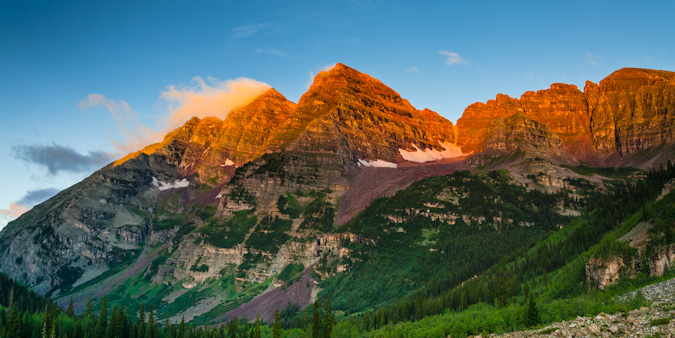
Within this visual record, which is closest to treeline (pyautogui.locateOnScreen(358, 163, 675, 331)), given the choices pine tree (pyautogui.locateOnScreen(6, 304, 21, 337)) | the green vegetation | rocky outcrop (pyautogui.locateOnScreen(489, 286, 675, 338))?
rocky outcrop (pyautogui.locateOnScreen(489, 286, 675, 338))

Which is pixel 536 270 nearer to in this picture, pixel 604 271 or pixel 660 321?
pixel 604 271

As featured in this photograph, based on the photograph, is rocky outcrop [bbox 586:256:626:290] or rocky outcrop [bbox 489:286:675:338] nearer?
rocky outcrop [bbox 489:286:675:338]

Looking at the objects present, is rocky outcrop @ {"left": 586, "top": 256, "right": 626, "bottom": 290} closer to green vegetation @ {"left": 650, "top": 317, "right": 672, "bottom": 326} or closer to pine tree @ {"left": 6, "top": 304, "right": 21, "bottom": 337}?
green vegetation @ {"left": 650, "top": 317, "right": 672, "bottom": 326}

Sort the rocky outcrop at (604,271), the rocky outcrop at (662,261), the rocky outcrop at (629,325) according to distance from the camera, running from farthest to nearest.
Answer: the rocky outcrop at (604,271), the rocky outcrop at (662,261), the rocky outcrop at (629,325)

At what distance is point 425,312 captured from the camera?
527 ft

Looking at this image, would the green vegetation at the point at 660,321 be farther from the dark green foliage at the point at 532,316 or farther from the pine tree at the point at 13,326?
the pine tree at the point at 13,326

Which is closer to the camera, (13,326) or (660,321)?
(660,321)

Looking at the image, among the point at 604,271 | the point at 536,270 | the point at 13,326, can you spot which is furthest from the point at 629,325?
the point at 13,326

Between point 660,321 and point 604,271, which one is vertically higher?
point 660,321

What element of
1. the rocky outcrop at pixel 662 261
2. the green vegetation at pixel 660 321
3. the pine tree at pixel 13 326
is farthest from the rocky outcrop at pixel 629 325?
the pine tree at pixel 13 326

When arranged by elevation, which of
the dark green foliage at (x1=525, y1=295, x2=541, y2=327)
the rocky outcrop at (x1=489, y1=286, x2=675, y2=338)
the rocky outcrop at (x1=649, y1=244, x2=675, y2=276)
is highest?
the rocky outcrop at (x1=649, y1=244, x2=675, y2=276)

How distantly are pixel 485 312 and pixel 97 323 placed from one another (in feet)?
371

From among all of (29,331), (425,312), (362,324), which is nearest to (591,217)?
(425,312)

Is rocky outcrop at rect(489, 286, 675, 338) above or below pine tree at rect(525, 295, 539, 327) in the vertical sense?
above
